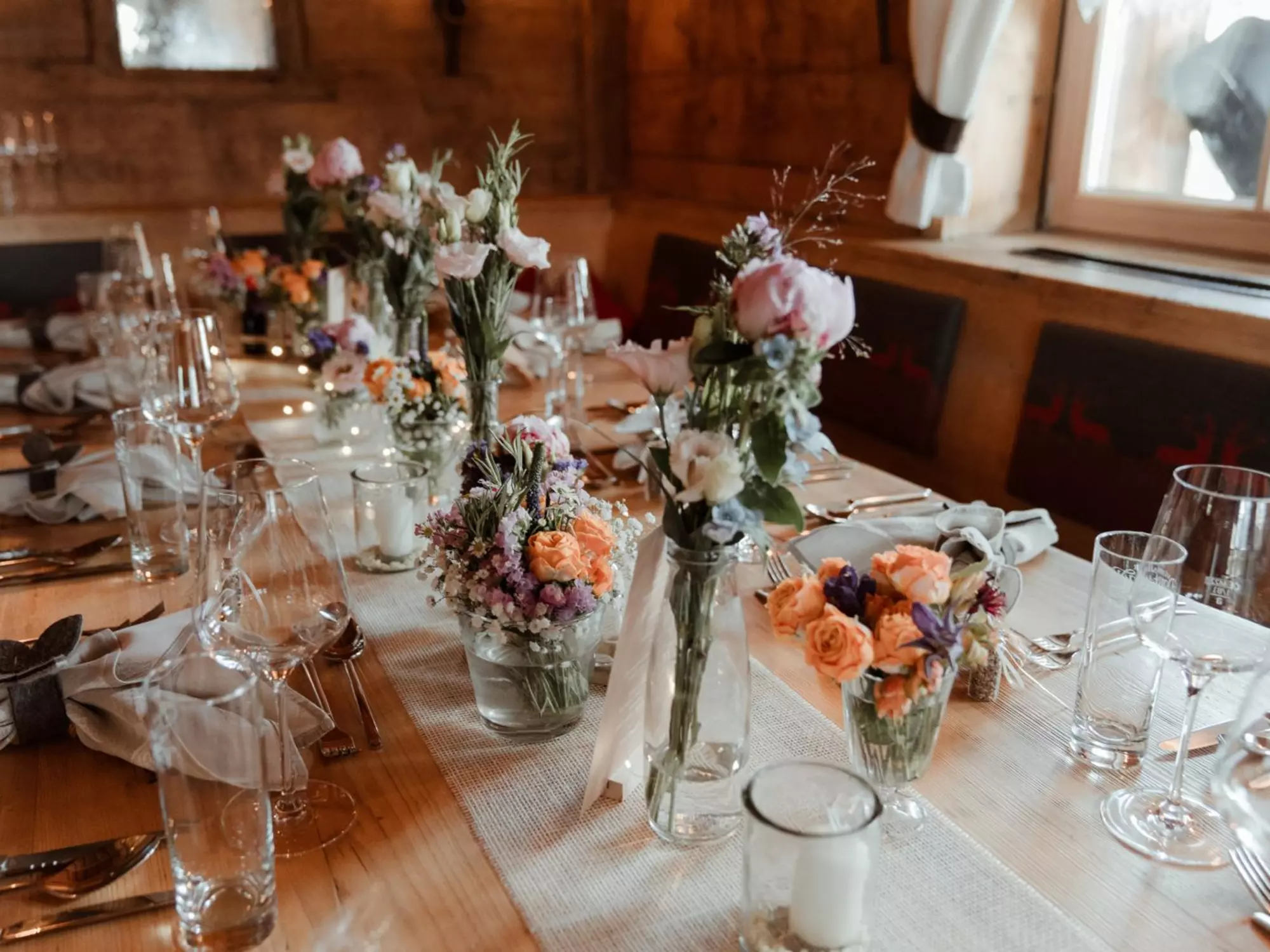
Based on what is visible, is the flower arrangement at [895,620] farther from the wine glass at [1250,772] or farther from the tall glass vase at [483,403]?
the tall glass vase at [483,403]

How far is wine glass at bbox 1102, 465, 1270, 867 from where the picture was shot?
0.93m

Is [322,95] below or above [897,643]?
above

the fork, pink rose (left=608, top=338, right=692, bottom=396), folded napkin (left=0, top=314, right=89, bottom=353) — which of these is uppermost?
pink rose (left=608, top=338, right=692, bottom=396)

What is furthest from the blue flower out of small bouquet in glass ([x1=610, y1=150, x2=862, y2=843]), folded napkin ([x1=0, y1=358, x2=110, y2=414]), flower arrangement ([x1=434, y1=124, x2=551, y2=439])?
folded napkin ([x1=0, y1=358, x2=110, y2=414])

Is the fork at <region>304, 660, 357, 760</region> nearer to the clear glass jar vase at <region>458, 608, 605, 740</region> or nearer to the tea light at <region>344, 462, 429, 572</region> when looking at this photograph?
the clear glass jar vase at <region>458, 608, 605, 740</region>

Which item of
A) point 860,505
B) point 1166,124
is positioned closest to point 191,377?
point 860,505

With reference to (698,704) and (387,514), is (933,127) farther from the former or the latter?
(698,704)

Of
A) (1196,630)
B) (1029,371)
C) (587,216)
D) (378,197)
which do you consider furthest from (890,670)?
(587,216)

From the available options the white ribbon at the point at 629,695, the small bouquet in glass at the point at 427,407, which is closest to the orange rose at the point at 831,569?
the white ribbon at the point at 629,695

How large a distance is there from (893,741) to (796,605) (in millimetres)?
137

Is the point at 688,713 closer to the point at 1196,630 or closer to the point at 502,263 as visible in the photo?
the point at 1196,630

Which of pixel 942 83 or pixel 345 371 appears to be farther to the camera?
pixel 942 83

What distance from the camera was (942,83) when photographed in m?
2.56

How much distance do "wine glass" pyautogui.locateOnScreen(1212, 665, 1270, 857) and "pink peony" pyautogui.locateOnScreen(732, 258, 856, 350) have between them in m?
0.37
